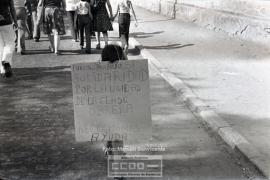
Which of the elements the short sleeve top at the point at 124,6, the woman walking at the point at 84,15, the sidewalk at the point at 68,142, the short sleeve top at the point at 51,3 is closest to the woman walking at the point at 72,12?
the woman walking at the point at 84,15

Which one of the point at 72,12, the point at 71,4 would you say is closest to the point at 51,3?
the point at 71,4

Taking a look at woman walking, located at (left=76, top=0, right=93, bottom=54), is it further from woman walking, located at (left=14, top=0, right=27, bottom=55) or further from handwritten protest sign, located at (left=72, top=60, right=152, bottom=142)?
handwritten protest sign, located at (left=72, top=60, right=152, bottom=142)

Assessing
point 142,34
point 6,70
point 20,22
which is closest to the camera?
point 6,70

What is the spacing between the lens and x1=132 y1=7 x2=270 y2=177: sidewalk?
6.34 meters

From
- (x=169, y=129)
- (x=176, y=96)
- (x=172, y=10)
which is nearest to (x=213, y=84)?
(x=176, y=96)

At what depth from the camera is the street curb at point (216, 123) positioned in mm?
4973

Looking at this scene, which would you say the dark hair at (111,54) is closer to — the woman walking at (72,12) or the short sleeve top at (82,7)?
the short sleeve top at (82,7)

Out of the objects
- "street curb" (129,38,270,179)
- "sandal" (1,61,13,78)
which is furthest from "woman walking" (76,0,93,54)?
"street curb" (129,38,270,179)

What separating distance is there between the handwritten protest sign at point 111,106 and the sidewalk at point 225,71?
1.30m

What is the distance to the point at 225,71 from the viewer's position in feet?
31.5

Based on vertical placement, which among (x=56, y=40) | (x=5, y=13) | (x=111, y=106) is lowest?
(x=56, y=40)

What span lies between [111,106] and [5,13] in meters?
5.70

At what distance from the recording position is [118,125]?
4.56 m

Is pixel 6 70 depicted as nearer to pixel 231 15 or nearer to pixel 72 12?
pixel 72 12
